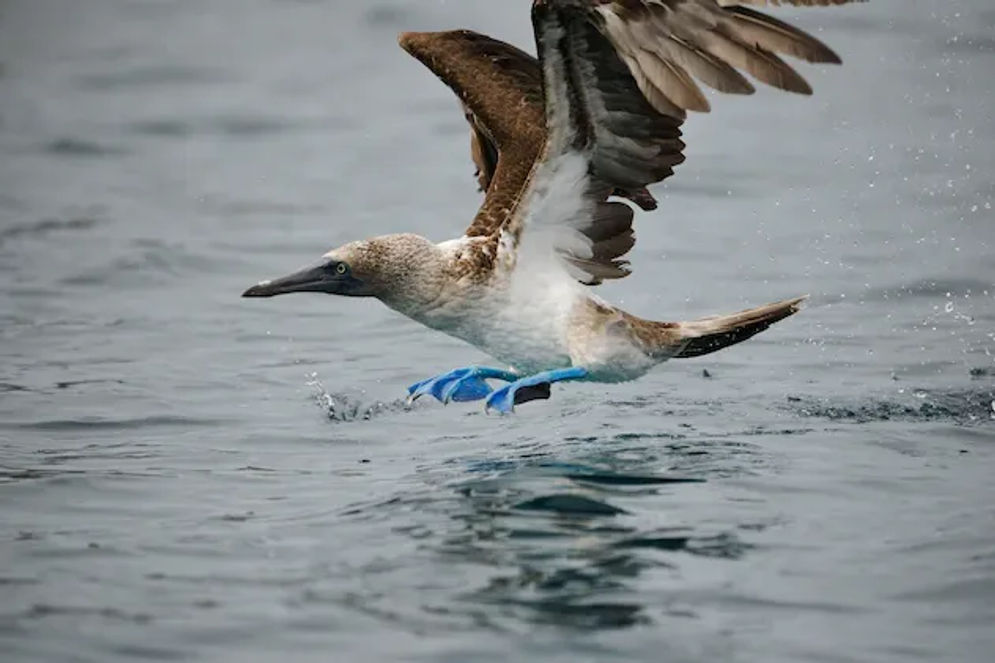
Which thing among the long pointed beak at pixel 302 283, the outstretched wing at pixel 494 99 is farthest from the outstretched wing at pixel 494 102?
the long pointed beak at pixel 302 283

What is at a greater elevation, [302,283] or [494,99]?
[494,99]

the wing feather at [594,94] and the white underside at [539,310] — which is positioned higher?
the wing feather at [594,94]

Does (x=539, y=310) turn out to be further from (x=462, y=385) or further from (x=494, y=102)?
(x=494, y=102)

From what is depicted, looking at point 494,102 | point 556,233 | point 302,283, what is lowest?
point 302,283

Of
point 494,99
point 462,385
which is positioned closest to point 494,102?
point 494,99

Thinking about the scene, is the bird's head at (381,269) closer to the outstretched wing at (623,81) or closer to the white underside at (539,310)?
the white underside at (539,310)

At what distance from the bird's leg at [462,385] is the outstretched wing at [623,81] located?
0.67 metres

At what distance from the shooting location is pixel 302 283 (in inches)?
312

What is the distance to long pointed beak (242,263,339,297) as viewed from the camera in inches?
308

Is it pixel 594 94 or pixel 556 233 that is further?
pixel 556 233

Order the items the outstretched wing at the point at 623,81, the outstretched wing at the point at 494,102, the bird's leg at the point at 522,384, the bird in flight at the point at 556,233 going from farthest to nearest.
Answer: the outstretched wing at the point at 494,102, the bird's leg at the point at 522,384, the bird in flight at the point at 556,233, the outstretched wing at the point at 623,81

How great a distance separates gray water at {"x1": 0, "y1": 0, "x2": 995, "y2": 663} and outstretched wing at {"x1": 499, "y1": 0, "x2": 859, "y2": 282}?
1.13m

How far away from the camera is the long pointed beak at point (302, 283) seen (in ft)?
25.6

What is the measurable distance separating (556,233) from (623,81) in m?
Result: 1.16
